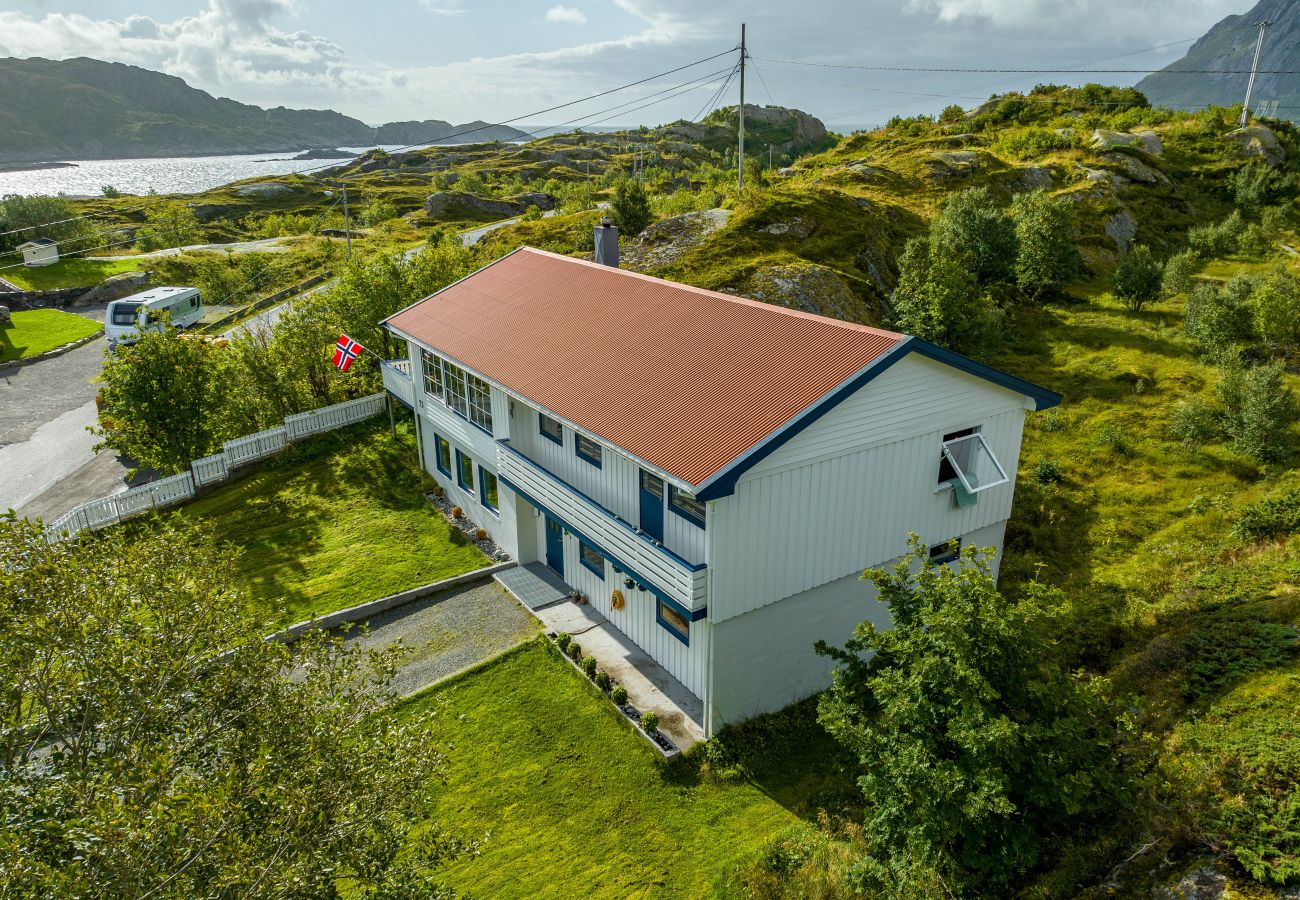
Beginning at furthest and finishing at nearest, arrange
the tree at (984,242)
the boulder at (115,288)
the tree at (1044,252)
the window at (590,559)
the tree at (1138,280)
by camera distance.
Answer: the boulder at (115,288), the tree at (1044,252), the tree at (984,242), the tree at (1138,280), the window at (590,559)

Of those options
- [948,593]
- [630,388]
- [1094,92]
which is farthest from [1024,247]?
[1094,92]

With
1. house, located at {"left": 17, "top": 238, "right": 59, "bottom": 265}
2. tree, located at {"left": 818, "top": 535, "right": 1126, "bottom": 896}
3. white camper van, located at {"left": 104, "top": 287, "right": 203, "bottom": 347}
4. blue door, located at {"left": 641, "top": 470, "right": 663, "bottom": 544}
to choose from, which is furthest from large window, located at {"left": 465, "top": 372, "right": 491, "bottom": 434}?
house, located at {"left": 17, "top": 238, "right": 59, "bottom": 265}

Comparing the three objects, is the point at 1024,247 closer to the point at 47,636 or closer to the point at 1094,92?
the point at 47,636

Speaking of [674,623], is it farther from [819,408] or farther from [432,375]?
[432,375]

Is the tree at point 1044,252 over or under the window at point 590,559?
over

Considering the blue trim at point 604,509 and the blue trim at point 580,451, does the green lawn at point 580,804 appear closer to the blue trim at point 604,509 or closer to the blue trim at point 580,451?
the blue trim at point 604,509

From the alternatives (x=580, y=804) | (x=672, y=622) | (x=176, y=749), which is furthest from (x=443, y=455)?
(x=176, y=749)

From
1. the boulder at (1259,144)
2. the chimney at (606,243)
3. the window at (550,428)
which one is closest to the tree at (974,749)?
the window at (550,428)
